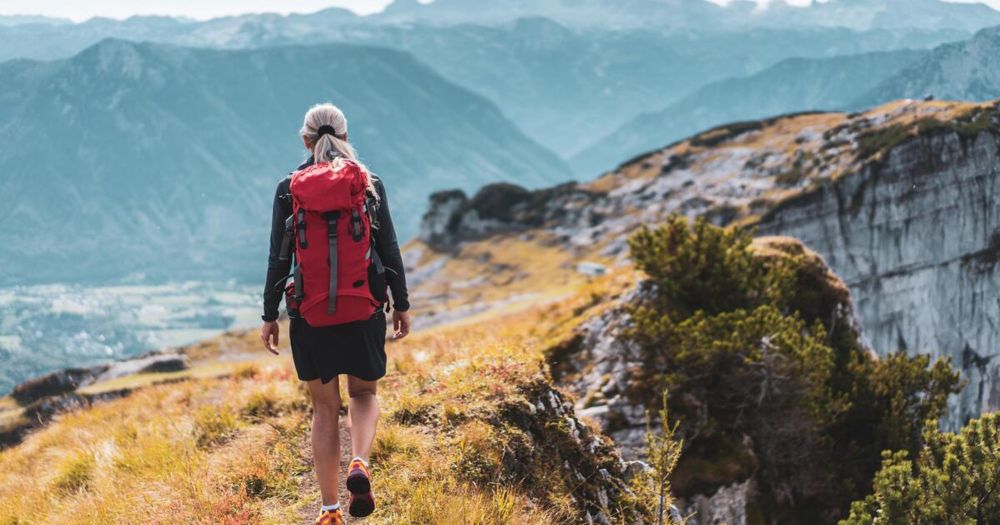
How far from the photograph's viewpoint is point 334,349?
689 centimetres

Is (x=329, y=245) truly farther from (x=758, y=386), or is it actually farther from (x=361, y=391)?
(x=758, y=386)

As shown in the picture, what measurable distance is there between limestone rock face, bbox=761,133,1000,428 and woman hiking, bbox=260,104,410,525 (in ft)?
341

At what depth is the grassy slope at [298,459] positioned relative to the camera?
782cm

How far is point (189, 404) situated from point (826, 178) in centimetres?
10856

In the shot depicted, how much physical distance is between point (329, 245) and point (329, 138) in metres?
1.23

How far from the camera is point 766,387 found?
19.3 meters

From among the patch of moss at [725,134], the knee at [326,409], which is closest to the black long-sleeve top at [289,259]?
the knee at [326,409]

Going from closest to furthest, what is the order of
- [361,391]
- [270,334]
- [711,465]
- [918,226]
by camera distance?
[361,391]
[270,334]
[711,465]
[918,226]

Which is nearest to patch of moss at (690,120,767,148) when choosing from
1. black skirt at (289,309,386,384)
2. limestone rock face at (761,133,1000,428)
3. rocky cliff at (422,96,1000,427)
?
rocky cliff at (422,96,1000,427)

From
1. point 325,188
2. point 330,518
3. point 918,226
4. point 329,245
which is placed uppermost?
point 325,188

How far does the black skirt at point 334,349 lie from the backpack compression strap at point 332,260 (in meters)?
0.37

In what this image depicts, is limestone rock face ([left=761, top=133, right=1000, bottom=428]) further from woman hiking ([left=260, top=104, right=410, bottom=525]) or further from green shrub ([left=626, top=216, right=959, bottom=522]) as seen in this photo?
woman hiking ([left=260, top=104, right=410, bottom=525])

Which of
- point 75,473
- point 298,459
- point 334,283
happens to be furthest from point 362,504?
point 75,473

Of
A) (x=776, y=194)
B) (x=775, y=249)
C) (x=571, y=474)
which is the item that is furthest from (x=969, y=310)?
(x=571, y=474)
